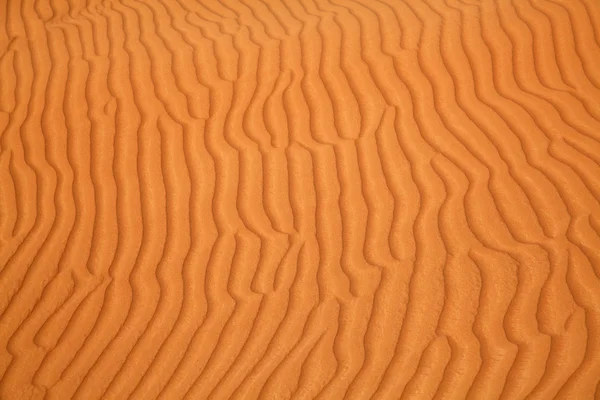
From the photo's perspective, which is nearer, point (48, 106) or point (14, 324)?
point (14, 324)

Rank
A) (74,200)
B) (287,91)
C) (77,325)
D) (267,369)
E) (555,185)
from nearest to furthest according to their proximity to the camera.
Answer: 1. (267,369)
2. (77,325)
3. (555,185)
4. (74,200)
5. (287,91)

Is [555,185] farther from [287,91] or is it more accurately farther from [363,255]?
[287,91]

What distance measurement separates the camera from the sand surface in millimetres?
3506

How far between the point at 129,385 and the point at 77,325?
1.86ft

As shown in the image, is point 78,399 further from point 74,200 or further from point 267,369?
point 74,200

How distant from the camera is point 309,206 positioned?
442 cm

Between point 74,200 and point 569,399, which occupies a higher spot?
point 569,399

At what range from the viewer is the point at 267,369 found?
350cm

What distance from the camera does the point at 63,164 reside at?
4891 millimetres

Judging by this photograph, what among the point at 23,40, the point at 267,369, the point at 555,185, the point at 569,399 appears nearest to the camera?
the point at 569,399

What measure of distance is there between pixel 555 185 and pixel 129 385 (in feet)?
9.39

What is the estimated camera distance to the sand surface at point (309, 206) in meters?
3.51

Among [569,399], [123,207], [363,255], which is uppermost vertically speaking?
[569,399]

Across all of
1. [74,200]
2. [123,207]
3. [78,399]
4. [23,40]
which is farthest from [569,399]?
[23,40]
